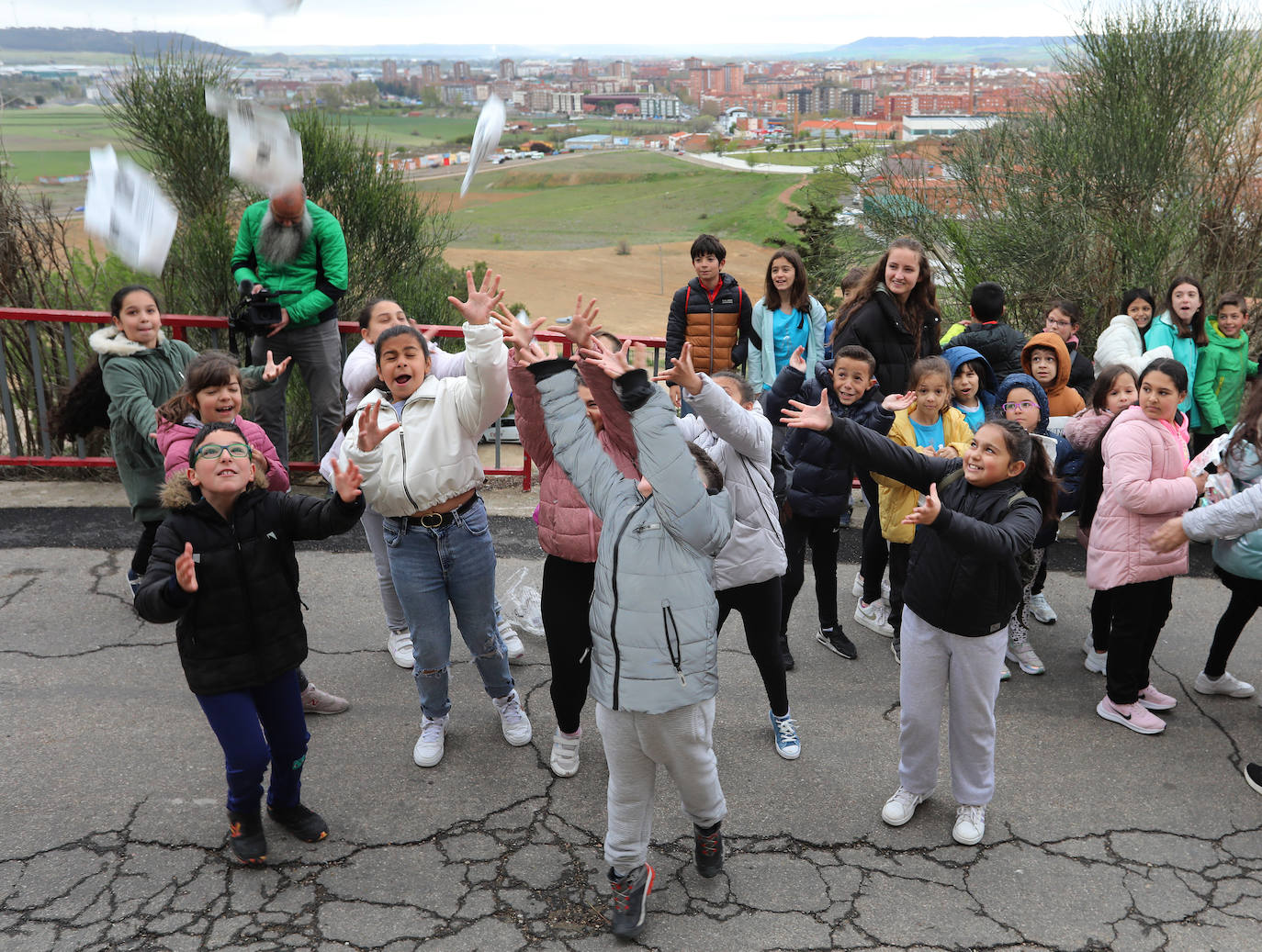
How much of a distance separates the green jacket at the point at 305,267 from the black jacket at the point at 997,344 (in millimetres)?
4102

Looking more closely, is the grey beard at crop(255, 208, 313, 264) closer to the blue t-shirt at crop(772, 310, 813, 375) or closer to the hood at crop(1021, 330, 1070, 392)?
the blue t-shirt at crop(772, 310, 813, 375)

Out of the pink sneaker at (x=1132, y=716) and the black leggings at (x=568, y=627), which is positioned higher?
the black leggings at (x=568, y=627)

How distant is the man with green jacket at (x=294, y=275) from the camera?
21.6 ft

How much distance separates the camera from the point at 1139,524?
4469 millimetres

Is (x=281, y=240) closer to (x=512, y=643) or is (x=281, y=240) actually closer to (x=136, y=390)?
(x=136, y=390)

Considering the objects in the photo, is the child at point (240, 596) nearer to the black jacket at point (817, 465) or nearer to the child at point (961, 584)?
the child at point (961, 584)

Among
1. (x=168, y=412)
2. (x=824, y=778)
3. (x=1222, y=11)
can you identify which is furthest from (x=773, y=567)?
(x=1222, y=11)

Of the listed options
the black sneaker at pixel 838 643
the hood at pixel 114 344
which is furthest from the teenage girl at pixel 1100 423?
the hood at pixel 114 344

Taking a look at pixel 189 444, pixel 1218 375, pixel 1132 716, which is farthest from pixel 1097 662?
pixel 189 444

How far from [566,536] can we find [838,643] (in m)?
2.13

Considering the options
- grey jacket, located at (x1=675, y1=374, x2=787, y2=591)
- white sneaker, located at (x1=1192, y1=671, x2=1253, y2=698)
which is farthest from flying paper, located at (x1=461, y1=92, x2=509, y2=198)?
white sneaker, located at (x1=1192, y1=671, x2=1253, y2=698)

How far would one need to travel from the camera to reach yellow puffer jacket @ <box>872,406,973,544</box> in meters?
4.90

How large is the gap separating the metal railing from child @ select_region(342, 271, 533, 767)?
9.16ft

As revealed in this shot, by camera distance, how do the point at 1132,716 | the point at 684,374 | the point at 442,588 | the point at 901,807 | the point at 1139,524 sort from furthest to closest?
the point at 1132,716 → the point at 1139,524 → the point at 442,588 → the point at 901,807 → the point at 684,374
